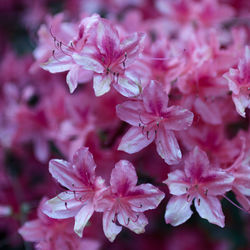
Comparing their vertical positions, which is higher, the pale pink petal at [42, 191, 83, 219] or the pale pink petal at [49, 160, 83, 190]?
the pale pink petal at [49, 160, 83, 190]

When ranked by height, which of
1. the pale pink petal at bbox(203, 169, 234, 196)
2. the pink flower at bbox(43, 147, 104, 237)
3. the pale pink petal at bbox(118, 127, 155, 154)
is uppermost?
the pale pink petal at bbox(118, 127, 155, 154)

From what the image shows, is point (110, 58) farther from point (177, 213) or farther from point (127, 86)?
point (177, 213)

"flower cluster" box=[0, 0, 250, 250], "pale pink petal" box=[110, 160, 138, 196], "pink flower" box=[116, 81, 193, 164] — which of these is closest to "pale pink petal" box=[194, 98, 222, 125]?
"flower cluster" box=[0, 0, 250, 250]

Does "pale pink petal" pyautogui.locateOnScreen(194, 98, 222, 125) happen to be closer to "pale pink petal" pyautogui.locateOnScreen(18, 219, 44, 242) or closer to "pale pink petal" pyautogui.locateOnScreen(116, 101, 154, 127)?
"pale pink petal" pyautogui.locateOnScreen(116, 101, 154, 127)

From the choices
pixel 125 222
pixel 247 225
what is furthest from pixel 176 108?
pixel 247 225

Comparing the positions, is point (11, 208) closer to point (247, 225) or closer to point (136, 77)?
point (136, 77)
